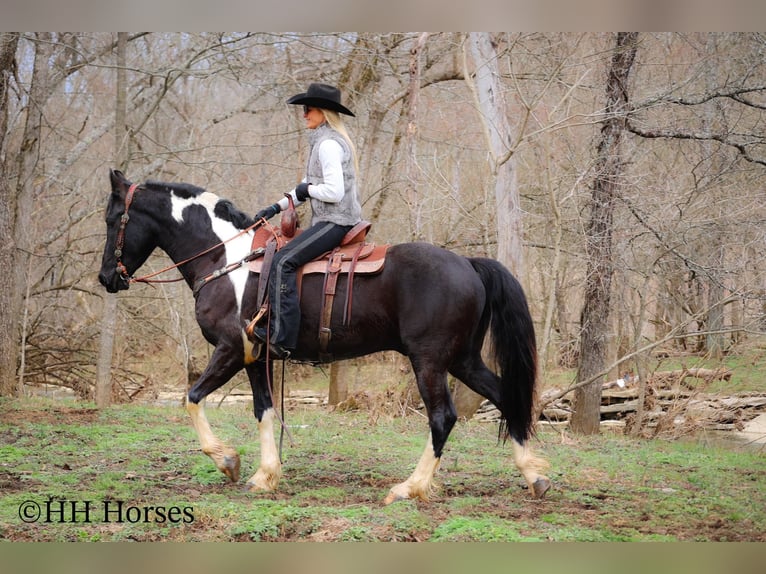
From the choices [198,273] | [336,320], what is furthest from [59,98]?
[336,320]

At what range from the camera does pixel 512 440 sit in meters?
5.64

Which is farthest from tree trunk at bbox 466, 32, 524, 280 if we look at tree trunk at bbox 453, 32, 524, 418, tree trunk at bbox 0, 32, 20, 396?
tree trunk at bbox 0, 32, 20, 396

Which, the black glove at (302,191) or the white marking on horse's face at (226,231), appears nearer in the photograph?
the black glove at (302,191)

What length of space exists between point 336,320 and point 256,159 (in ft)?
26.0

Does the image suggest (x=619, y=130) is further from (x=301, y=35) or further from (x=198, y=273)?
(x=198, y=273)

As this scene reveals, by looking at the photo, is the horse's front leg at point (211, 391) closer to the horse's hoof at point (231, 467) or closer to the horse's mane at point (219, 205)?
the horse's hoof at point (231, 467)

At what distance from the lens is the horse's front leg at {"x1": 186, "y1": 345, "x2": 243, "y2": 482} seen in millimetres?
5629

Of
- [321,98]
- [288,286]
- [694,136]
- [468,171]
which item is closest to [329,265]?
[288,286]

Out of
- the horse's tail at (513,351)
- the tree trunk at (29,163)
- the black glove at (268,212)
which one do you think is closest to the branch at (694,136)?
the horse's tail at (513,351)

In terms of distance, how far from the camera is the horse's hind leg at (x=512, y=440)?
18.0 feet

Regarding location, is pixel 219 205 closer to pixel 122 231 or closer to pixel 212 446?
pixel 122 231

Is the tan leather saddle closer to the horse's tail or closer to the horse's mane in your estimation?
the horse's mane

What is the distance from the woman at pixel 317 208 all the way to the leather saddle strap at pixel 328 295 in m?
0.13

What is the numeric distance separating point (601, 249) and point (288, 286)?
202 inches
